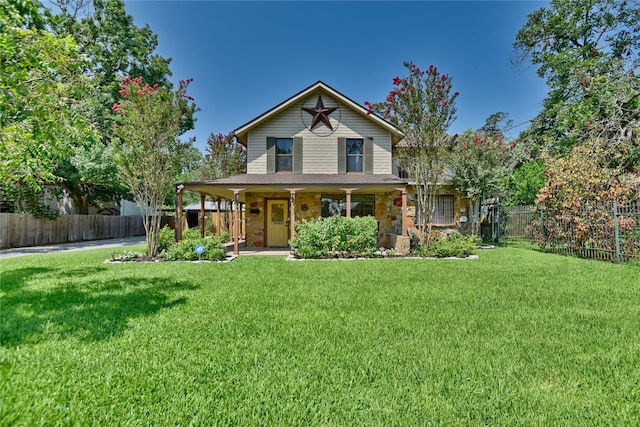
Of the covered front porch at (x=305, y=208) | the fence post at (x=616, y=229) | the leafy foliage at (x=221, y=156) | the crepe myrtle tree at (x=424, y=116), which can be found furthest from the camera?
the leafy foliage at (x=221, y=156)

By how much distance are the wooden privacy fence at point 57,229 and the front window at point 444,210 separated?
2010 cm

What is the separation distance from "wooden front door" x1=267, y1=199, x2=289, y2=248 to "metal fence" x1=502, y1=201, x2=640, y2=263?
1013 centimetres

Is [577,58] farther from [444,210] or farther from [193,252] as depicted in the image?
[193,252]

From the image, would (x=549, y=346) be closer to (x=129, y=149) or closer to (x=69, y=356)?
(x=69, y=356)

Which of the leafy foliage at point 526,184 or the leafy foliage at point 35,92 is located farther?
the leafy foliage at point 526,184

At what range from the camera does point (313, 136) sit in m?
13.5

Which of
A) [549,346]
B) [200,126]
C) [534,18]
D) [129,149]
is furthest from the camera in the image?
[200,126]

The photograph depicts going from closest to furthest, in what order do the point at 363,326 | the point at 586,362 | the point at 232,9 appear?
the point at 586,362, the point at 363,326, the point at 232,9

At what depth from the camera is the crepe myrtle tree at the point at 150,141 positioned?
9.71 m

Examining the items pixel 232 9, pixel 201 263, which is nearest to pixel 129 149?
pixel 201 263

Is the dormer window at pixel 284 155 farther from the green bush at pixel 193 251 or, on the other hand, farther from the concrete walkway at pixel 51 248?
the concrete walkway at pixel 51 248

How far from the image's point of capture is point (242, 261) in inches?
368

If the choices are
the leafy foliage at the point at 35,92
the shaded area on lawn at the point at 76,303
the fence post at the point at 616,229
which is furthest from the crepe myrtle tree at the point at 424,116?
the leafy foliage at the point at 35,92

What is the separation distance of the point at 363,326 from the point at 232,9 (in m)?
11.9
